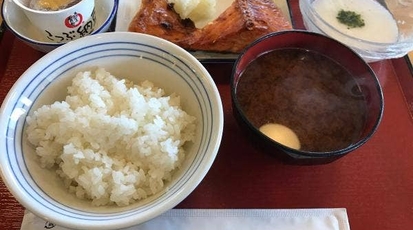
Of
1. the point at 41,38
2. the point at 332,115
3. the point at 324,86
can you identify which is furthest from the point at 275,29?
the point at 41,38

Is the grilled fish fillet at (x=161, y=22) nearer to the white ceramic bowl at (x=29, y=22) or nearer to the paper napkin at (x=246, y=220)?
the white ceramic bowl at (x=29, y=22)

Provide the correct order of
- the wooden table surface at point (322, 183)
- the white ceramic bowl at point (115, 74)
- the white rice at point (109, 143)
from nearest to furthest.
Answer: the white ceramic bowl at point (115, 74) → the white rice at point (109, 143) → the wooden table surface at point (322, 183)

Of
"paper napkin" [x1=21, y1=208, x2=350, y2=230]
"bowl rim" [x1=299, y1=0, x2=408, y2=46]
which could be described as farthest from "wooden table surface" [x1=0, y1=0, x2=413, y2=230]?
"bowl rim" [x1=299, y1=0, x2=408, y2=46]

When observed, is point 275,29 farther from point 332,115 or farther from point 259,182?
point 259,182

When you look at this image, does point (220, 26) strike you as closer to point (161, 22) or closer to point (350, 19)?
point (161, 22)

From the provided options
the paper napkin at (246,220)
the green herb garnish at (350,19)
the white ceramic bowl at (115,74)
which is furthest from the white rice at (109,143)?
the green herb garnish at (350,19)

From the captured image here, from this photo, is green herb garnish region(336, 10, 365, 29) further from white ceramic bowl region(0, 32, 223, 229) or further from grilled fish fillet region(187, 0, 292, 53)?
white ceramic bowl region(0, 32, 223, 229)

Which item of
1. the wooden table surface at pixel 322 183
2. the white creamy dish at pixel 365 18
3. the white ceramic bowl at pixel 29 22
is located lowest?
the wooden table surface at pixel 322 183
